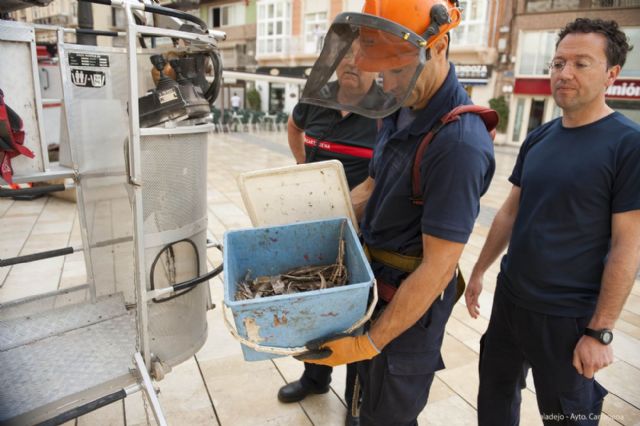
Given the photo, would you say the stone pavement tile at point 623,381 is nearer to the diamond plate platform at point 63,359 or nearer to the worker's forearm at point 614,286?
the worker's forearm at point 614,286

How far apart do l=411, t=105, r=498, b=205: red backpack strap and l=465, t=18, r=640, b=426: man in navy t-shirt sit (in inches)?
23.0

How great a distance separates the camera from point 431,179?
1.25 m

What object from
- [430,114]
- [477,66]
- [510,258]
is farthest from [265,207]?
[477,66]

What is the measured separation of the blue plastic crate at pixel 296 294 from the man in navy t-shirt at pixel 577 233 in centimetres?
86

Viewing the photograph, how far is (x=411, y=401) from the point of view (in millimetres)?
1559

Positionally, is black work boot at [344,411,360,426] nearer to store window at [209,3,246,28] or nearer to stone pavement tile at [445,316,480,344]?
stone pavement tile at [445,316,480,344]

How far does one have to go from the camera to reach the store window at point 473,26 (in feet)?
66.9

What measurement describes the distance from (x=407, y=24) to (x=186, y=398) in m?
2.34

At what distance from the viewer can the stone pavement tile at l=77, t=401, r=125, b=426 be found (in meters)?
2.31

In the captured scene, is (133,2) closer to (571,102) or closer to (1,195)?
(1,195)

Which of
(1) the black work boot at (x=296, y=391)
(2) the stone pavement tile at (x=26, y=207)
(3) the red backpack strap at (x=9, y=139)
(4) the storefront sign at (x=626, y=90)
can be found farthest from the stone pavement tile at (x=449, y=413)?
(4) the storefront sign at (x=626, y=90)

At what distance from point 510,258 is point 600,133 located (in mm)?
628

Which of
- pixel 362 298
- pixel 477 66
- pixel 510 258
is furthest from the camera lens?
pixel 477 66

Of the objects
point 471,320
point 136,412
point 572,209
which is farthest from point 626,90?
point 136,412
